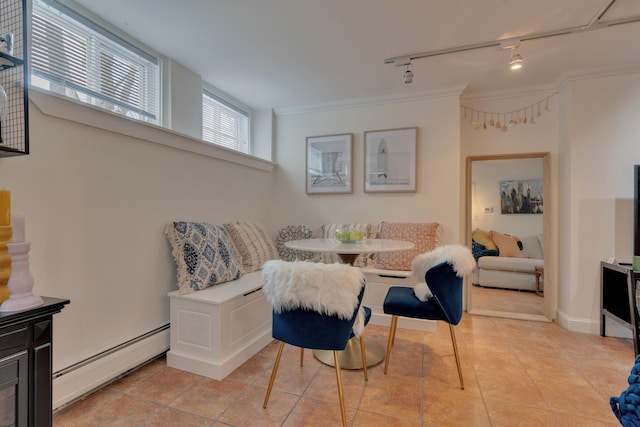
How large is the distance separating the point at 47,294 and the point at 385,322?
2616 millimetres

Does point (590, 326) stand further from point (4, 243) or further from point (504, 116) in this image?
point (4, 243)

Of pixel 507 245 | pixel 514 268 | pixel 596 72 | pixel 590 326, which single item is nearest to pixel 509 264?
pixel 514 268

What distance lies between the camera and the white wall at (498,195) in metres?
3.85

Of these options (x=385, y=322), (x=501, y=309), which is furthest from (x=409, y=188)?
(x=501, y=309)

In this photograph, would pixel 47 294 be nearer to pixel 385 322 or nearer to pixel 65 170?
pixel 65 170

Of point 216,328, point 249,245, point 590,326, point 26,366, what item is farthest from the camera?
point 249,245

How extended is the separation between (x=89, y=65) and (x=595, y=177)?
437cm

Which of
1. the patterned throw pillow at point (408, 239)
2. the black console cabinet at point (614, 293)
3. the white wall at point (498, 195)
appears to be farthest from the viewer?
Answer: the white wall at point (498, 195)

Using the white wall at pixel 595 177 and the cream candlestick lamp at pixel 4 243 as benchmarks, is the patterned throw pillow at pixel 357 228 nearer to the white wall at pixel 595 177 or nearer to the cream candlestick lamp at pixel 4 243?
the white wall at pixel 595 177

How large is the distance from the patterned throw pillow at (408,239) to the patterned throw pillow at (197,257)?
154cm

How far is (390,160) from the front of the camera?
352 centimetres

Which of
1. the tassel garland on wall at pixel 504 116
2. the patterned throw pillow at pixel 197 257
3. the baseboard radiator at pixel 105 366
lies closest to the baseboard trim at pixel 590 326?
the tassel garland on wall at pixel 504 116

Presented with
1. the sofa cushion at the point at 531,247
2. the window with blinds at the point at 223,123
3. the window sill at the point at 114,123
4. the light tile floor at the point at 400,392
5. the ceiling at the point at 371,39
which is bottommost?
the light tile floor at the point at 400,392

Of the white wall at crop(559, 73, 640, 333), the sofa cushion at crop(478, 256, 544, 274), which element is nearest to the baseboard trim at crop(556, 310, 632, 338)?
the white wall at crop(559, 73, 640, 333)
